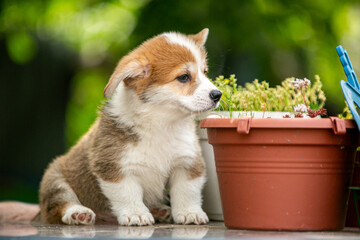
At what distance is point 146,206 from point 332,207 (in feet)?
4.15

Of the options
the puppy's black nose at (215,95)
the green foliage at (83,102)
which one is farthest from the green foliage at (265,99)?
the green foliage at (83,102)

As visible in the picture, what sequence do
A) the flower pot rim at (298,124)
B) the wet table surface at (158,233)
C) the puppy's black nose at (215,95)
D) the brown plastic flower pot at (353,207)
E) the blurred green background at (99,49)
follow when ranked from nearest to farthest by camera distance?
1. the wet table surface at (158,233)
2. the flower pot rim at (298,124)
3. the brown plastic flower pot at (353,207)
4. the puppy's black nose at (215,95)
5. the blurred green background at (99,49)

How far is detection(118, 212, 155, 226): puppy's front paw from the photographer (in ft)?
10.5

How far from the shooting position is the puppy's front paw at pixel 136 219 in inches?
126

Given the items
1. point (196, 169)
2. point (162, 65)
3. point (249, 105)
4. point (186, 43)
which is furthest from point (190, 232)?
point (186, 43)

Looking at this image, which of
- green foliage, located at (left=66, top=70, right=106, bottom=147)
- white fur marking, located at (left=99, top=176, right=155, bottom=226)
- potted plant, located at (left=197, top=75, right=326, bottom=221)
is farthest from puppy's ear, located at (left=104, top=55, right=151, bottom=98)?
green foliage, located at (left=66, top=70, right=106, bottom=147)

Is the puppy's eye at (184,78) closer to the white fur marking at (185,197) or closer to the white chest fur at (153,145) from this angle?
the white chest fur at (153,145)

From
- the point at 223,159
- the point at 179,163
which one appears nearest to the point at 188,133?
the point at 179,163

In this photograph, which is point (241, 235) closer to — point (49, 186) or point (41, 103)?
point (49, 186)

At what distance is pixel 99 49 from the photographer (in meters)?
8.44

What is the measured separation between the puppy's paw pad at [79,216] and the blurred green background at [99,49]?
1807mm

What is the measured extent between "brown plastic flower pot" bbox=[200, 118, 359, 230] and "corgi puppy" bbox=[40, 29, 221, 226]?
0.64m

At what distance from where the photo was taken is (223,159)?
2.89 metres

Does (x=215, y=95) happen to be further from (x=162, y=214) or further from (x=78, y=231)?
(x=78, y=231)
